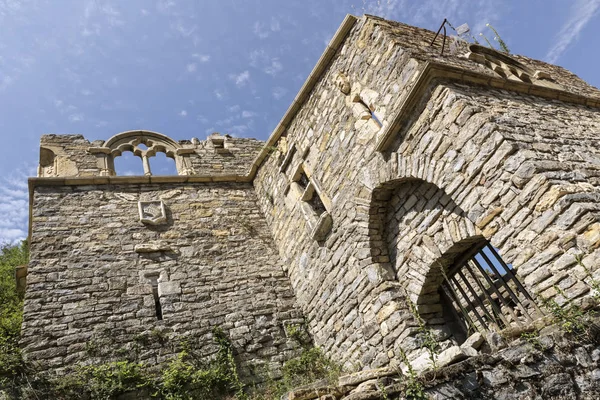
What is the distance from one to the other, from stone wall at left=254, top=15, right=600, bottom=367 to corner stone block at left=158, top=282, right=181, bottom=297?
182 cm

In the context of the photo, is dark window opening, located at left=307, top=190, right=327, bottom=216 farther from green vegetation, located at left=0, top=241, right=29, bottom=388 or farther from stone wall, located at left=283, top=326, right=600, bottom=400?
green vegetation, located at left=0, top=241, right=29, bottom=388

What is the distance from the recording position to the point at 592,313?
3010mm

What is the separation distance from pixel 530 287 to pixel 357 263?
2.24m

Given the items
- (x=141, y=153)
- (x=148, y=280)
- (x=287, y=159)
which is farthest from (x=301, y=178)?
(x=141, y=153)

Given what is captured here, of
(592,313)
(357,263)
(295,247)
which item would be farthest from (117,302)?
(592,313)

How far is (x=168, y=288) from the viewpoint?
6.36m

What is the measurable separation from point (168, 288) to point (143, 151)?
11.1ft

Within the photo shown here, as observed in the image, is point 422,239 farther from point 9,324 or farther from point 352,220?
point 9,324

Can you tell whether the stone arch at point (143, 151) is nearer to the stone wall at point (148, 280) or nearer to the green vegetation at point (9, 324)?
the stone wall at point (148, 280)

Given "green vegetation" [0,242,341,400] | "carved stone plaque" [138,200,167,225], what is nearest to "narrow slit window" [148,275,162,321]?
"green vegetation" [0,242,341,400]

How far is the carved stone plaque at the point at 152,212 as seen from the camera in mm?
7187

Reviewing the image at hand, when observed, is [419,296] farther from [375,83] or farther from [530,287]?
[375,83]

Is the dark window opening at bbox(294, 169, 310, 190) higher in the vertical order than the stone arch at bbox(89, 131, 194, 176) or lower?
lower

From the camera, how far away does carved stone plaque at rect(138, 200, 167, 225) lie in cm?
719
